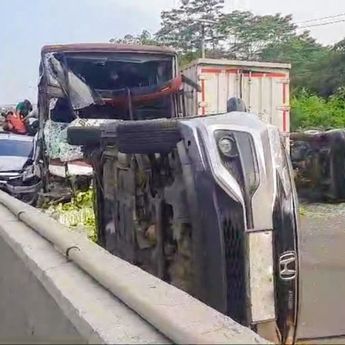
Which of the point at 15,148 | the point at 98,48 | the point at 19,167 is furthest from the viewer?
the point at 15,148

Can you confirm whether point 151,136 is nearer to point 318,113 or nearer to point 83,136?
point 83,136

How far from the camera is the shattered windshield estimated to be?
11945 mm

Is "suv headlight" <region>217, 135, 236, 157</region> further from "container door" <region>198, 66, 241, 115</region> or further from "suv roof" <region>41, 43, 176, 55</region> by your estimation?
"suv roof" <region>41, 43, 176, 55</region>

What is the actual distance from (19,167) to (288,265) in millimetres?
11503

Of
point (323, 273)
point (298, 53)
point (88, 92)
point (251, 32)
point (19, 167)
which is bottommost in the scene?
point (323, 273)

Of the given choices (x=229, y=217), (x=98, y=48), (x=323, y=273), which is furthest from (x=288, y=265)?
(x=98, y=48)

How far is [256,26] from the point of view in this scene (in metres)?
54.5

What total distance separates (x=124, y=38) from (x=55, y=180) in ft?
114

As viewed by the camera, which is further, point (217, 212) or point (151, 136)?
point (151, 136)

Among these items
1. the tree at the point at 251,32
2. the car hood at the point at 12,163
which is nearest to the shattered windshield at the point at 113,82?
the car hood at the point at 12,163

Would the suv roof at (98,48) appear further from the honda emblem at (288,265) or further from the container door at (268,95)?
the honda emblem at (288,265)

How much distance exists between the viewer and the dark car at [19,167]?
510 inches

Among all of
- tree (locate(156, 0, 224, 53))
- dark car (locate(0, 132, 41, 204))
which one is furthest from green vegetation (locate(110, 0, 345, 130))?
dark car (locate(0, 132, 41, 204))

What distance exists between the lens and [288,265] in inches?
158
